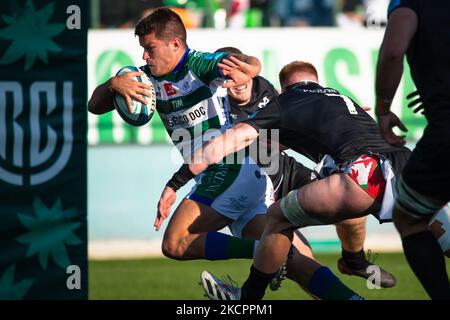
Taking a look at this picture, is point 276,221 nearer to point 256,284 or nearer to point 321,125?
point 256,284

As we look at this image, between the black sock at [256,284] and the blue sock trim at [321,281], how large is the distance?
0.49 m

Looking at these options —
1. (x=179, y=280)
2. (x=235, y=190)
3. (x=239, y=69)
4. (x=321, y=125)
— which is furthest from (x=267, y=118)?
(x=179, y=280)

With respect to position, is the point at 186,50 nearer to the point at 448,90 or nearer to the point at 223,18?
the point at 448,90

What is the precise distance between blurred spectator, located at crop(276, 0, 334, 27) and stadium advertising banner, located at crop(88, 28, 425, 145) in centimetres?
70

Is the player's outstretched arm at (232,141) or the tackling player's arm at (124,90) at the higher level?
the tackling player's arm at (124,90)

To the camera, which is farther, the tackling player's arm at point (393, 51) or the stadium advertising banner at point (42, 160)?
the stadium advertising banner at point (42, 160)

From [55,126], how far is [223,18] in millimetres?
7689

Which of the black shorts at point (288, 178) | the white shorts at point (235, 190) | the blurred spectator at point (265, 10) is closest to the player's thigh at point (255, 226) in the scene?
the white shorts at point (235, 190)

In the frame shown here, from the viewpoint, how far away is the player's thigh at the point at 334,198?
5.84 metres

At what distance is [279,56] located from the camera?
42.5ft

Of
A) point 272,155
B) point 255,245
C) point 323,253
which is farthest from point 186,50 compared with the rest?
point 323,253

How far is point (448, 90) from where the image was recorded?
508 cm

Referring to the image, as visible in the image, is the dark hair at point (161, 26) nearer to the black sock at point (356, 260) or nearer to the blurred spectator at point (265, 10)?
the black sock at point (356, 260)
